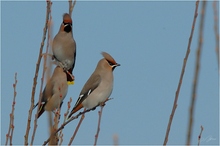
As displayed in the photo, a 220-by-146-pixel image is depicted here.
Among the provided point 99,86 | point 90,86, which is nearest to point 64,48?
point 90,86

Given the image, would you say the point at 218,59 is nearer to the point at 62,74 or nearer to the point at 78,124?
the point at 78,124

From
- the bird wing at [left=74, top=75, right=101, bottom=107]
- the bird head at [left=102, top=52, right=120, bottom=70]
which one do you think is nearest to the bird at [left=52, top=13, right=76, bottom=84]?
the bird wing at [left=74, top=75, right=101, bottom=107]

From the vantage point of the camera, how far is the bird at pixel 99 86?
19.6 feet

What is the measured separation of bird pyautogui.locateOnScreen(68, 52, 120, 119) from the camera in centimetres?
596

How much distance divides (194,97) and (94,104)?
184 inches

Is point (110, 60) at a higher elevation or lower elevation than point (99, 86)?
higher

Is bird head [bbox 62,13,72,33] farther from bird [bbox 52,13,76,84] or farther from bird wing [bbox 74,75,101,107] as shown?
bird wing [bbox 74,75,101,107]

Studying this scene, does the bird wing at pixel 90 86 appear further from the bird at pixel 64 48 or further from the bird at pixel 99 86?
the bird at pixel 64 48

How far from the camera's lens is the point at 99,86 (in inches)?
241

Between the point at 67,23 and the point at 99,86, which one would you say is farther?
the point at 99,86

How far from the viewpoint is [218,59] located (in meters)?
1.67

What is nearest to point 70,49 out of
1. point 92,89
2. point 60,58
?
point 60,58

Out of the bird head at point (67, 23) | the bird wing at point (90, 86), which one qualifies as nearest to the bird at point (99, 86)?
the bird wing at point (90, 86)

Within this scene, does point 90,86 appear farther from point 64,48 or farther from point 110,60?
point 64,48
